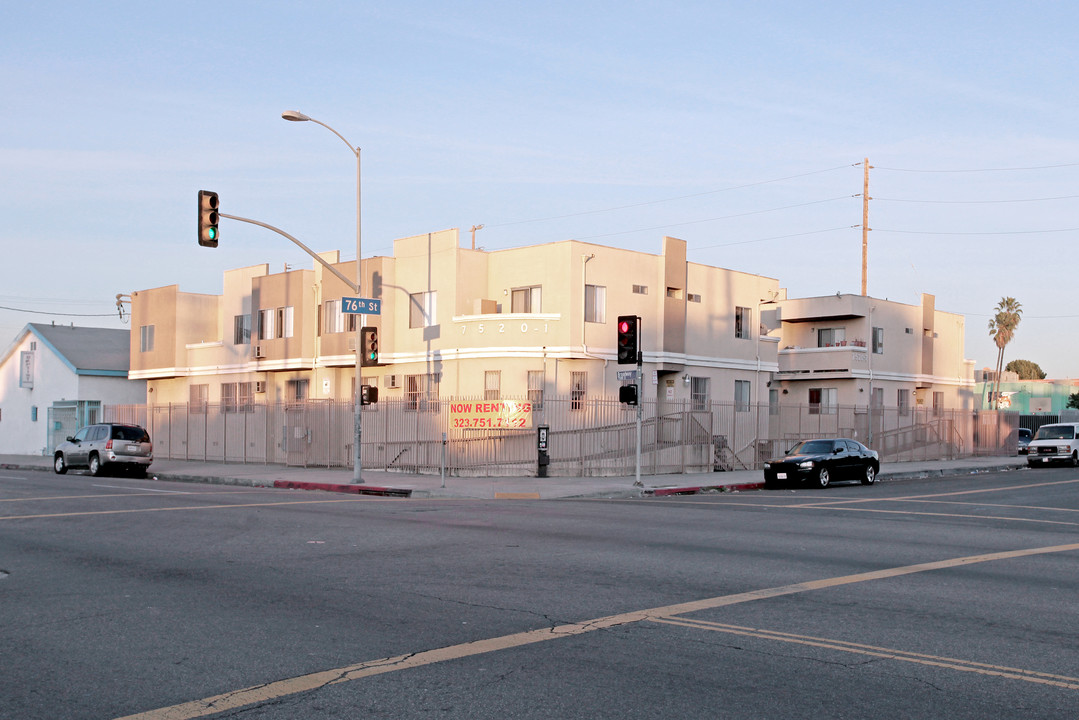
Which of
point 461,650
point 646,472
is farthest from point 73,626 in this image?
point 646,472

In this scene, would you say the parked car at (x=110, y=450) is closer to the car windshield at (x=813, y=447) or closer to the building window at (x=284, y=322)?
the building window at (x=284, y=322)

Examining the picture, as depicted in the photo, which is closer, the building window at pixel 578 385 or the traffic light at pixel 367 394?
the traffic light at pixel 367 394

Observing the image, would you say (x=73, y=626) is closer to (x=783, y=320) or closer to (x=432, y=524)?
(x=432, y=524)

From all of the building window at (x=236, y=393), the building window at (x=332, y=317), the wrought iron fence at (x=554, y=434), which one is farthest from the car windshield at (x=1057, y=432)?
the building window at (x=236, y=393)

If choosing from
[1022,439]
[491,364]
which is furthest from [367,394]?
[1022,439]

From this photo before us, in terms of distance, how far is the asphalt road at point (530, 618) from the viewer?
6.40 metres

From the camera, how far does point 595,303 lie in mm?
35375

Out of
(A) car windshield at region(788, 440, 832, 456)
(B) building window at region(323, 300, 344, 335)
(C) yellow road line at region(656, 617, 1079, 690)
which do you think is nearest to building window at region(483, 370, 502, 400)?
(B) building window at region(323, 300, 344, 335)

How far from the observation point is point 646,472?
32750 mm

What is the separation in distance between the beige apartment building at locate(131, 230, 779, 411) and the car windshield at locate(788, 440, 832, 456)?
483 cm

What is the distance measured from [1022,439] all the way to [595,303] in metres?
33.3

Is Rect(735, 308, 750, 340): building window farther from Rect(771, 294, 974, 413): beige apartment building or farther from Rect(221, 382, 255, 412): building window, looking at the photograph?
Rect(221, 382, 255, 412): building window

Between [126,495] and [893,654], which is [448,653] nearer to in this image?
[893,654]

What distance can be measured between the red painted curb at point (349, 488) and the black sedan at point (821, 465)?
1068 centimetres
